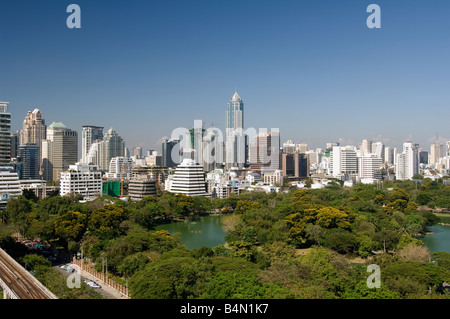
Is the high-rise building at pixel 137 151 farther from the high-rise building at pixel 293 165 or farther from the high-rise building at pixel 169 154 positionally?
the high-rise building at pixel 293 165

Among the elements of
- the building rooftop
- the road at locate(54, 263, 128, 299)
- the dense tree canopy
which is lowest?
the road at locate(54, 263, 128, 299)

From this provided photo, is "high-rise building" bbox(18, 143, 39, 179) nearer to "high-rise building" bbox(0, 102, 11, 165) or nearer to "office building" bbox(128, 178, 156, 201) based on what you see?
"office building" bbox(128, 178, 156, 201)

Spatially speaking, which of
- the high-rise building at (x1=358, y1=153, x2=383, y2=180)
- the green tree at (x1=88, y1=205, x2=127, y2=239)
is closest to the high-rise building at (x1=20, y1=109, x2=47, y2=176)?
the green tree at (x1=88, y1=205, x2=127, y2=239)

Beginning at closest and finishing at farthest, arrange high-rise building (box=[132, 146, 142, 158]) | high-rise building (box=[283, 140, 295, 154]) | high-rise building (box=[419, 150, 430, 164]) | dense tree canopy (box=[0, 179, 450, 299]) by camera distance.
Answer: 1. dense tree canopy (box=[0, 179, 450, 299])
2. high-rise building (box=[283, 140, 295, 154])
3. high-rise building (box=[419, 150, 430, 164])
4. high-rise building (box=[132, 146, 142, 158])

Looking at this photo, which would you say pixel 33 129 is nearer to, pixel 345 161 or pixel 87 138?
pixel 87 138

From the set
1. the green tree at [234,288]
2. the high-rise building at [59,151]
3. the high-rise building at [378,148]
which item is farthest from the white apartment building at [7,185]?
the high-rise building at [378,148]
